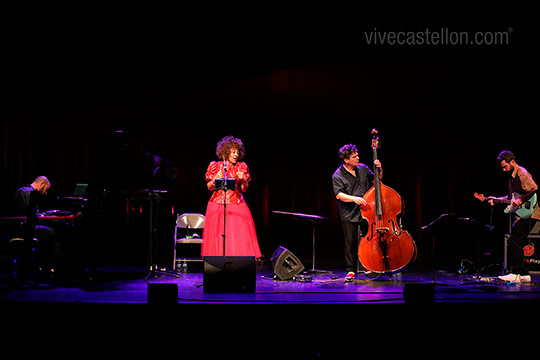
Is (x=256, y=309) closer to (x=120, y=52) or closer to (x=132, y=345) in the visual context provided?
(x=132, y=345)

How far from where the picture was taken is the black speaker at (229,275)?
16.1 feet

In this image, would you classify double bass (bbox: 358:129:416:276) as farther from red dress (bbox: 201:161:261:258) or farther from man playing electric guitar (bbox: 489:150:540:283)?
red dress (bbox: 201:161:261:258)

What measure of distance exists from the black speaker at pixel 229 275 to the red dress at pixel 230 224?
1677mm

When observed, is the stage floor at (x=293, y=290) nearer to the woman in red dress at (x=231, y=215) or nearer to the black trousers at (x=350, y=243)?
the black trousers at (x=350, y=243)

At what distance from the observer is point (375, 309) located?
13.6 ft

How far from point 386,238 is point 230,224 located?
2.05m

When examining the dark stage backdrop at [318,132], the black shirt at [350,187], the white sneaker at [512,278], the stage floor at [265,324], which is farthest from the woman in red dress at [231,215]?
the white sneaker at [512,278]

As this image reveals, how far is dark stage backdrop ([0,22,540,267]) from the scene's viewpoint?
9.02m

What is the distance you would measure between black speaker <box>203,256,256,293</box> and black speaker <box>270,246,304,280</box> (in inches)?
45.6

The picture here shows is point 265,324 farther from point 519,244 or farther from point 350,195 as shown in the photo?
point 519,244

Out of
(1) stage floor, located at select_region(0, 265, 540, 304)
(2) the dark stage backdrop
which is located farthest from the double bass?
(2) the dark stage backdrop

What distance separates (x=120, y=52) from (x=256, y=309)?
3.41m

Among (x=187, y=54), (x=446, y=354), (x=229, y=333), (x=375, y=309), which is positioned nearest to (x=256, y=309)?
(x=229, y=333)

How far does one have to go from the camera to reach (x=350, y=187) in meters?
6.20
